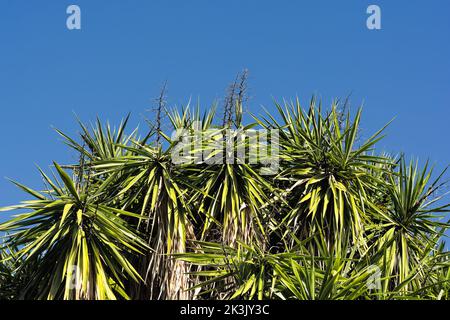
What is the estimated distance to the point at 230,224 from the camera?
11.5 meters

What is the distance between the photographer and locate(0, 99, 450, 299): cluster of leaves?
10.7 metres

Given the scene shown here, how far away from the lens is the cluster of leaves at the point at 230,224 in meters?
10.7

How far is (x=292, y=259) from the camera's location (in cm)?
A: 1064

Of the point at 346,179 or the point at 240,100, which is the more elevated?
the point at 240,100
